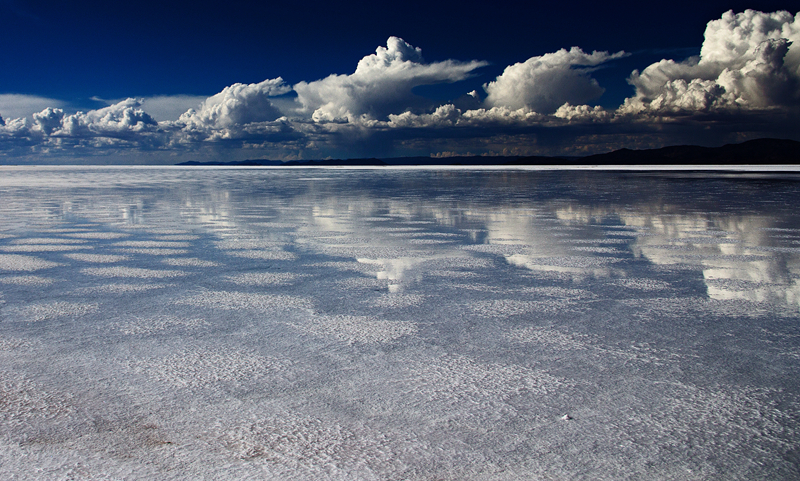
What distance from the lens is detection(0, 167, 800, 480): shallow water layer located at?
2.41 metres

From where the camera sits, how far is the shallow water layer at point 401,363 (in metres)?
2.41

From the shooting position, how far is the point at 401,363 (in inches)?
137

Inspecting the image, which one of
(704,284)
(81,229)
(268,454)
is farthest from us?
(81,229)

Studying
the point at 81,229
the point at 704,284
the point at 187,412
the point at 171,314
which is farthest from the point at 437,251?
the point at 81,229

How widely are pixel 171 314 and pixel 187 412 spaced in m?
2.04

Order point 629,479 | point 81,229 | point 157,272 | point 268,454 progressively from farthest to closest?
point 81,229 → point 157,272 → point 268,454 → point 629,479

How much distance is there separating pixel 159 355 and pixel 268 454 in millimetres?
1566

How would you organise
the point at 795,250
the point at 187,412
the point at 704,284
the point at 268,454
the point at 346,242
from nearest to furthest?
1. the point at 268,454
2. the point at 187,412
3. the point at 704,284
4. the point at 795,250
5. the point at 346,242

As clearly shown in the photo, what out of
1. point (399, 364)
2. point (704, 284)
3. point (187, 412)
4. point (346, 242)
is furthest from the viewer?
point (346, 242)

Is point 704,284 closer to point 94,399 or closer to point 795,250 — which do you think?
point 795,250

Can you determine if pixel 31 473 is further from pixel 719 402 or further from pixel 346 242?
pixel 346 242

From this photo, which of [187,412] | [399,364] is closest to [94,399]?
[187,412]

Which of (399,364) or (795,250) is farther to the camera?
(795,250)

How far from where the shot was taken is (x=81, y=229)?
34.1 feet
